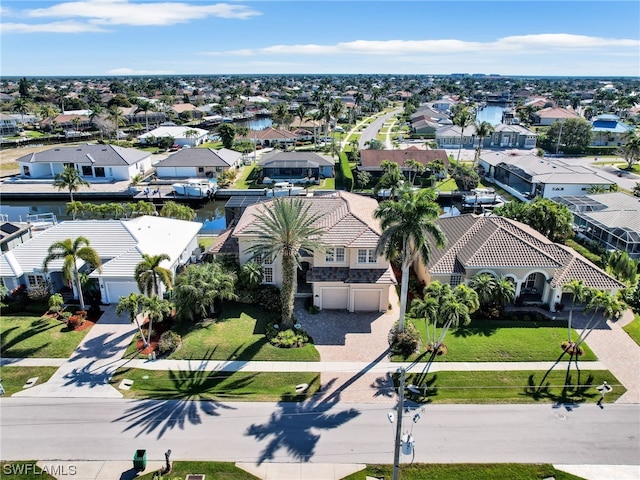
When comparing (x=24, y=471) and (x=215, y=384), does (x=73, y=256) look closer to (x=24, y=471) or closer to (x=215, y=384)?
(x=215, y=384)

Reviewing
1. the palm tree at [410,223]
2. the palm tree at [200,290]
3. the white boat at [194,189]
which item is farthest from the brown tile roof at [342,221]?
the white boat at [194,189]

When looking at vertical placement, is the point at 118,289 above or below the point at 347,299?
above

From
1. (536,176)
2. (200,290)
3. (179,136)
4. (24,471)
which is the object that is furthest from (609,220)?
(179,136)

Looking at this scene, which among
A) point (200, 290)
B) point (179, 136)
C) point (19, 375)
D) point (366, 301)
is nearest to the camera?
point (19, 375)

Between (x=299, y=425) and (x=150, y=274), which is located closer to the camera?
(x=299, y=425)

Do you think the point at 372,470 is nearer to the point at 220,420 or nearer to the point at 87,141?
the point at 220,420

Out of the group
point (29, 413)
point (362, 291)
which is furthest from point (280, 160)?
point (29, 413)

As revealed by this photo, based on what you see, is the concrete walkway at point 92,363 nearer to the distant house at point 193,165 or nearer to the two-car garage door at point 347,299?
the two-car garage door at point 347,299
